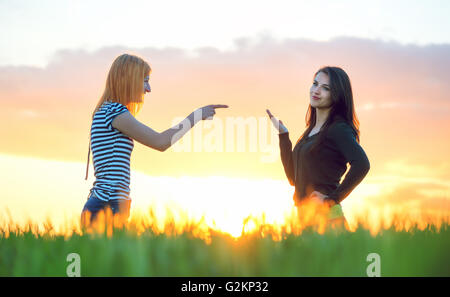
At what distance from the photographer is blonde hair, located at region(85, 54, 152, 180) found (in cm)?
487

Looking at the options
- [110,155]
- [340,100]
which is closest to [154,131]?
[110,155]

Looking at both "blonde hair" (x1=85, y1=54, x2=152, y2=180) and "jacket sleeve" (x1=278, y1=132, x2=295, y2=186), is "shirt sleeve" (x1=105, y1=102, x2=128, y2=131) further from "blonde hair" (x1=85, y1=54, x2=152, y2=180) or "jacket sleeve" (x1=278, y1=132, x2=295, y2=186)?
"jacket sleeve" (x1=278, y1=132, x2=295, y2=186)

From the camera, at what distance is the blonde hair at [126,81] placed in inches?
192

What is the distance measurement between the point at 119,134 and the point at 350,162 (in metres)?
2.36

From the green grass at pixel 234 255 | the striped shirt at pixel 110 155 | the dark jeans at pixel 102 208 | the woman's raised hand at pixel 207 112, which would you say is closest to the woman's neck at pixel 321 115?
the woman's raised hand at pixel 207 112

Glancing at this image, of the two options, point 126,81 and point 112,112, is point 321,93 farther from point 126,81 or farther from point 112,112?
point 112,112

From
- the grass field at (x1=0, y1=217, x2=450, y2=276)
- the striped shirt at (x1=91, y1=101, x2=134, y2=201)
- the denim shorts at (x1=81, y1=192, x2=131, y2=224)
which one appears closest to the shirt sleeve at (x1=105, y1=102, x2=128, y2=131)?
the striped shirt at (x1=91, y1=101, x2=134, y2=201)

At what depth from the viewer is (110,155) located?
4.73 m

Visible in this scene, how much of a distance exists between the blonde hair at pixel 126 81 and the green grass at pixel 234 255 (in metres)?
1.68

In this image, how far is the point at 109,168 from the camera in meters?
4.71

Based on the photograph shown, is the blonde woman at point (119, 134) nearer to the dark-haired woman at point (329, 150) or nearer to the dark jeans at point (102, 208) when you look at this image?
the dark jeans at point (102, 208)

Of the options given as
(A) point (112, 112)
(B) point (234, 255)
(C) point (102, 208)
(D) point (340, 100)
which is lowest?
(B) point (234, 255)
